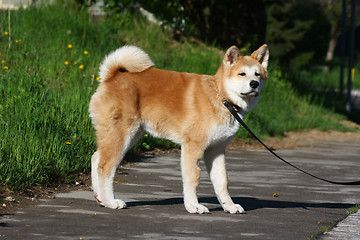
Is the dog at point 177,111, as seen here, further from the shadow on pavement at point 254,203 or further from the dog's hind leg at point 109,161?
the shadow on pavement at point 254,203

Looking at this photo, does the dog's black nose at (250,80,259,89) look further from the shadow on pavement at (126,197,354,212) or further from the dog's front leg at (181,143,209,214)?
the shadow on pavement at (126,197,354,212)

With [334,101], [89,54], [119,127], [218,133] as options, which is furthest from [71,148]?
[334,101]

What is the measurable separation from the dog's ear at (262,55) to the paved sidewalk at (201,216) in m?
1.53

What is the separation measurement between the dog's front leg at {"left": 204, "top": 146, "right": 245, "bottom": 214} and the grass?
1.85 metres

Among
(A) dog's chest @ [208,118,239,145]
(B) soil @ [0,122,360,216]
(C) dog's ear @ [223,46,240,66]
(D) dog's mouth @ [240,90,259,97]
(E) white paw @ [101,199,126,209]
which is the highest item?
(C) dog's ear @ [223,46,240,66]

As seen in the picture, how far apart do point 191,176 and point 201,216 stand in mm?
411

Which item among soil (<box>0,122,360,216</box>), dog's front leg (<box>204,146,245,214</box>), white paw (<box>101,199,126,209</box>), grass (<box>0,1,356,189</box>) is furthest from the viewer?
grass (<box>0,1,356,189</box>)

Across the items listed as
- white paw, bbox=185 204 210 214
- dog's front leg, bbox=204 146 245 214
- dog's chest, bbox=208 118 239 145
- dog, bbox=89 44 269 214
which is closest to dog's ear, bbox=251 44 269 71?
dog, bbox=89 44 269 214

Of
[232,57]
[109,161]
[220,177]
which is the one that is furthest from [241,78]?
[109,161]

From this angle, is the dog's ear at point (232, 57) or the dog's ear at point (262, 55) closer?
the dog's ear at point (232, 57)

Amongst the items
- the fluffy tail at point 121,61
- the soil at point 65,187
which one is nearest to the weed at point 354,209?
the fluffy tail at point 121,61

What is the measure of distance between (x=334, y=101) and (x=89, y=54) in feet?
29.1

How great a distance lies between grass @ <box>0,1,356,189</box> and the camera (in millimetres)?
7574

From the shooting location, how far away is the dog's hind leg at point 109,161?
6.54 m
